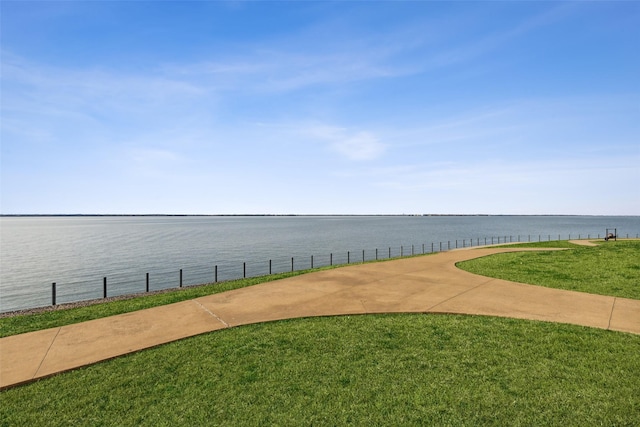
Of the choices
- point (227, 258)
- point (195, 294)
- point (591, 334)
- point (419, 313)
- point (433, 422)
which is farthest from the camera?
point (227, 258)

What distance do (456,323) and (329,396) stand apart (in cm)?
439

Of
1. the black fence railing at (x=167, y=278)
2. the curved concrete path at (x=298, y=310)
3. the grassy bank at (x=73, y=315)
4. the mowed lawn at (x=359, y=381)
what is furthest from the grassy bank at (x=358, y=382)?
the black fence railing at (x=167, y=278)

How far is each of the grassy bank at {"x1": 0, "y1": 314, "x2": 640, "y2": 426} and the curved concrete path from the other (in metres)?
0.80

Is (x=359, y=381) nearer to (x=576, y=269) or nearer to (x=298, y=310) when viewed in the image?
(x=298, y=310)

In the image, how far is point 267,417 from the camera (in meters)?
4.52

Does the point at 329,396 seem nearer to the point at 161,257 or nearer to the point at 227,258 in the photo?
the point at 227,258

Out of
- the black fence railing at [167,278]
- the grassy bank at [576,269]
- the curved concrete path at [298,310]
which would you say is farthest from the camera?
the black fence railing at [167,278]

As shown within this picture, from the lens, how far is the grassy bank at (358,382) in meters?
4.53

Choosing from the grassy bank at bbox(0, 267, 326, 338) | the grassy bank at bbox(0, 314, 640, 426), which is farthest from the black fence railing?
the grassy bank at bbox(0, 314, 640, 426)

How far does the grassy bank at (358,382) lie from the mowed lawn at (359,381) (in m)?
0.02

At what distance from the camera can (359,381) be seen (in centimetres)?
538

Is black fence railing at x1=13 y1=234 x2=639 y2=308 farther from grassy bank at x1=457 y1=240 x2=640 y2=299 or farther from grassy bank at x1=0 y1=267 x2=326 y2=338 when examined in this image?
grassy bank at x1=457 y1=240 x2=640 y2=299

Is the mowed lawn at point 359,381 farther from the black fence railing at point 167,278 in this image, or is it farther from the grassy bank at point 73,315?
the black fence railing at point 167,278

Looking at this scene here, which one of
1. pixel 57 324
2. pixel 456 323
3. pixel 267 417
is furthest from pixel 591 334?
pixel 57 324
